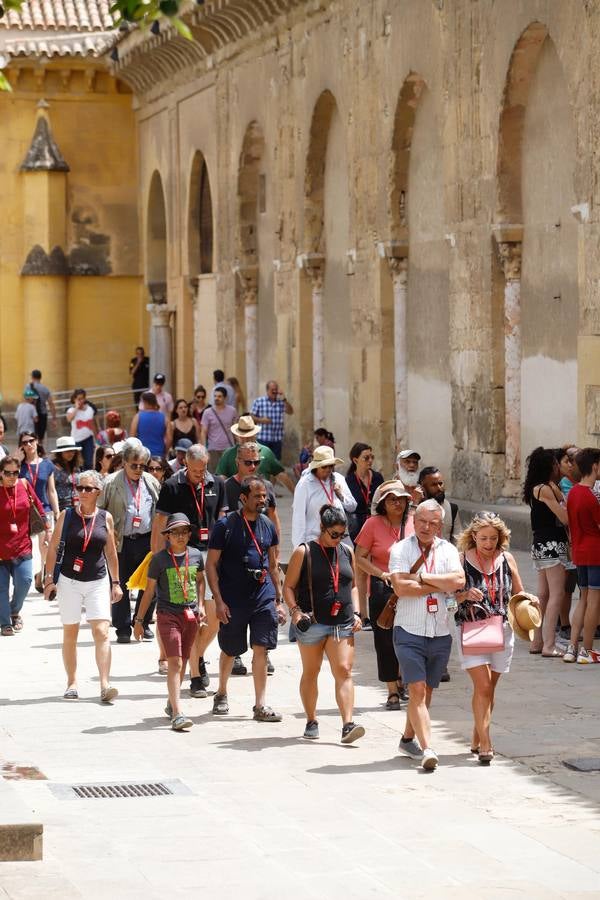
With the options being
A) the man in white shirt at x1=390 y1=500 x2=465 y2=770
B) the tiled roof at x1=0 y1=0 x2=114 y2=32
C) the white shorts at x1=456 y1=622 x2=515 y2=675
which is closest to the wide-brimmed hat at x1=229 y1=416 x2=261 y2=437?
the man in white shirt at x1=390 y1=500 x2=465 y2=770

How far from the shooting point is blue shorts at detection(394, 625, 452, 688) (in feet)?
32.0

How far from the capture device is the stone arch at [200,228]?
32.8 metres

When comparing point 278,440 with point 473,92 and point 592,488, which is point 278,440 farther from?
point 592,488

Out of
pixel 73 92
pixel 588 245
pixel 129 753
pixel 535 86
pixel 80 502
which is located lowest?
pixel 129 753

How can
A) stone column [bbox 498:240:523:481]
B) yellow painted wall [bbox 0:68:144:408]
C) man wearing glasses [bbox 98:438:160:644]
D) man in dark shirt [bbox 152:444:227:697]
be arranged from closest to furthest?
man in dark shirt [bbox 152:444:227:697] < man wearing glasses [bbox 98:438:160:644] < stone column [bbox 498:240:523:481] < yellow painted wall [bbox 0:68:144:408]

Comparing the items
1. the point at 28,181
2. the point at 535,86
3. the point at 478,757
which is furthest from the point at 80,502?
the point at 28,181

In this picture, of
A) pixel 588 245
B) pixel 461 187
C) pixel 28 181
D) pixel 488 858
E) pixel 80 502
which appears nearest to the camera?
pixel 488 858

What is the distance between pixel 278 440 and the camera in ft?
79.5

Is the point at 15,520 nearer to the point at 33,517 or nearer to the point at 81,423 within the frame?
the point at 33,517

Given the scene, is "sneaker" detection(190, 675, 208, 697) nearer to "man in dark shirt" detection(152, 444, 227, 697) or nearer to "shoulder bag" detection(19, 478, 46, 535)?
"man in dark shirt" detection(152, 444, 227, 697)

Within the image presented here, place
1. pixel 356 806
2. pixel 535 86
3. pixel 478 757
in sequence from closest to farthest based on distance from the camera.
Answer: pixel 356 806, pixel 478 757, pixel 535 86

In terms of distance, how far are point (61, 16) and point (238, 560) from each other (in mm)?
27236

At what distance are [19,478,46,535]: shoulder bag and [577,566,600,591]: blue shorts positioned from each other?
4.29 metres

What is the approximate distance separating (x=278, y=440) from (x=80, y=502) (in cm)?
1256
